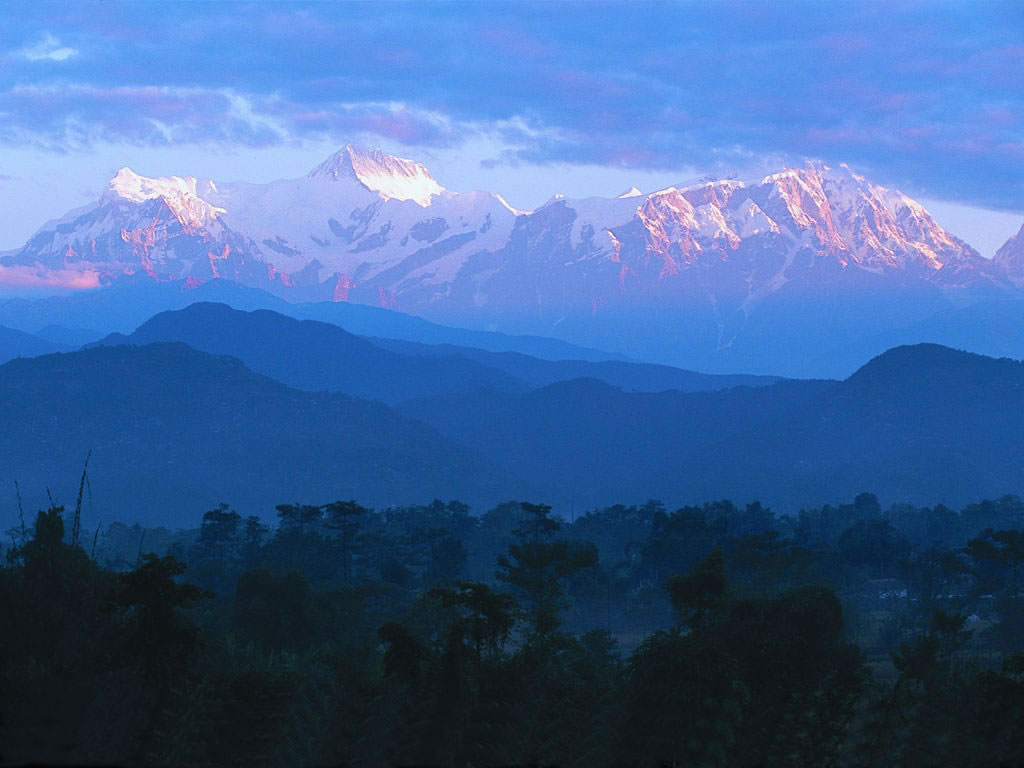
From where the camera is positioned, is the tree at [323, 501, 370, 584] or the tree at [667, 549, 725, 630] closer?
the tree at [667, 549, 725, 630]

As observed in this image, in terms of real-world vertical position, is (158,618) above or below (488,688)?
above

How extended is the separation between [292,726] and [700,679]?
15310 mm

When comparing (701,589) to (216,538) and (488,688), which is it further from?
(216,538)

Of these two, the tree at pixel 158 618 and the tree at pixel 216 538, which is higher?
the tree at pixel 158 618

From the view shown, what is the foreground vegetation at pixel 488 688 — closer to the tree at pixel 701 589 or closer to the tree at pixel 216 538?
the tree at pixel 701 589

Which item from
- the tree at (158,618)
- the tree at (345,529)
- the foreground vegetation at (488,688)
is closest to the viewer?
the foreground vegetation at (488,688)

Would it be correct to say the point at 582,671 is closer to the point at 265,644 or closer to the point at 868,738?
the point at 868,738

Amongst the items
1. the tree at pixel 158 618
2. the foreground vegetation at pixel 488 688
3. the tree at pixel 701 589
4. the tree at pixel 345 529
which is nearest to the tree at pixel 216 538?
the tree at pixel 345 529

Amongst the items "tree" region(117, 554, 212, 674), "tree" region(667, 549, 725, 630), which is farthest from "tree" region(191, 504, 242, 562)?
"tree" region(117, 554, 212, 674)

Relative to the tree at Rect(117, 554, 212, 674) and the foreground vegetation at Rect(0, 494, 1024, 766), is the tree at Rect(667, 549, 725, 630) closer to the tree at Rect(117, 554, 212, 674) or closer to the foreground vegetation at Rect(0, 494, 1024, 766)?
the foreground vegetation at Rect(0, 494, 1024, 766)

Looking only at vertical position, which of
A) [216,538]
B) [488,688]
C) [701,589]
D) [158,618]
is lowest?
[216,538]

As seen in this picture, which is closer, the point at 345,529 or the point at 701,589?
the point at 701,589

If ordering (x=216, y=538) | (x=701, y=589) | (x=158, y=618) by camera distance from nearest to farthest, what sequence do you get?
1. (x=158, y=618)
2. (x=701, y=589)
3. (x=216, y=538)

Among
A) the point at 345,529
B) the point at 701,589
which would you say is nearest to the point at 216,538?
the point at 345,529
